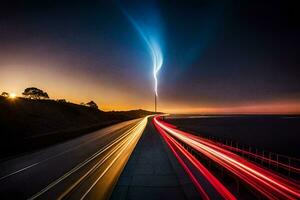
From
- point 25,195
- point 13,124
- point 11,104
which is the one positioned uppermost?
point 11,104

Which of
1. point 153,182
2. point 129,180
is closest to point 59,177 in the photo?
point 129,180

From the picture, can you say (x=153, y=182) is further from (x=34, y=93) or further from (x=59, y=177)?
(x=34, y=93)

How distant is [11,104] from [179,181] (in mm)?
50252

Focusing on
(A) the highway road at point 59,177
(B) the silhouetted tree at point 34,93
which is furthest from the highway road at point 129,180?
(B) the silhouetted tree at point 34,93

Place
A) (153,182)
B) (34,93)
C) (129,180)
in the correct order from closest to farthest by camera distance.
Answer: (153,182) → (129,180) → (34,93)

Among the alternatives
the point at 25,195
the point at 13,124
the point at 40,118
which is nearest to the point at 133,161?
the point at 25,195

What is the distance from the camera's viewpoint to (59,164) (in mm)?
16750

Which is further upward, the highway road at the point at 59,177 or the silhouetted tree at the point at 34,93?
the silhouetted tree at the point at 34,93

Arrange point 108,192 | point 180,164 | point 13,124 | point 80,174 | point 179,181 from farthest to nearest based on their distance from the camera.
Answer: point 13,124 < point 180,164 < point 80,174 < point 179,181 < point 108,192

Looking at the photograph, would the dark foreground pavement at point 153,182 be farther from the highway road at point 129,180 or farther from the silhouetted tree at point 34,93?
the silhouetted tree at point 34,93

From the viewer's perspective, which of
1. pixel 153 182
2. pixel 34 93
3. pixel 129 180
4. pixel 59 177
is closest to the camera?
pixel 153 182

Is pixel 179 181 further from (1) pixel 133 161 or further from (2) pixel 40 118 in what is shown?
(2) pixel 40 118

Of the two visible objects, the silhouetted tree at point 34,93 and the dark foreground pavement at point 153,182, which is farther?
the silhouetted tree at point 34,93

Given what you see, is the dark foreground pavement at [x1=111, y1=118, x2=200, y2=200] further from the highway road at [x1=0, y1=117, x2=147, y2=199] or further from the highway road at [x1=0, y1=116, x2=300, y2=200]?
the highway road at [x1=0, y1=117, x2=147, y2=199]
